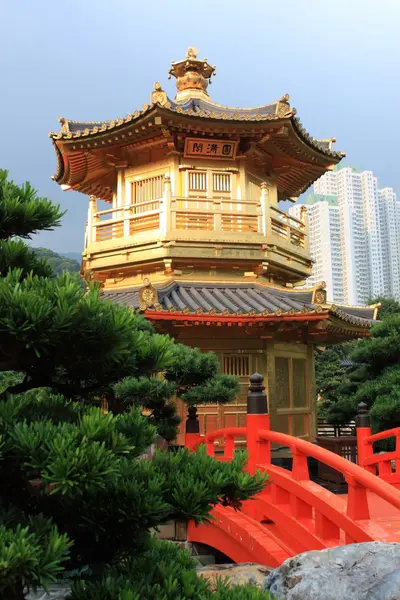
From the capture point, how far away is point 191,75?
15938 millimetres

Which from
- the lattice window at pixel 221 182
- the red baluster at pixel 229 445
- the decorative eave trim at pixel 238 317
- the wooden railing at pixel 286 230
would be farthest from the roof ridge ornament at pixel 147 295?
the lattice window at pixel 221 182

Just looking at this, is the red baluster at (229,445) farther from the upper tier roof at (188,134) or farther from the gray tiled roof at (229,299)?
the upper tier roof at (188,134)

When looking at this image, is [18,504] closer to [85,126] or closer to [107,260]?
[107,260]

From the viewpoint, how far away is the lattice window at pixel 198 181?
13070mm

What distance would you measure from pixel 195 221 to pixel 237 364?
338 cm

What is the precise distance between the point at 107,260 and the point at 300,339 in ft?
16.0

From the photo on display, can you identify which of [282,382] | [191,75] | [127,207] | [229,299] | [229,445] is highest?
[191,75]

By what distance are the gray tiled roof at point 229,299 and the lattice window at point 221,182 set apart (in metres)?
2.48

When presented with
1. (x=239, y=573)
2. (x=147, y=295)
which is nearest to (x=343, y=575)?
(x=239, y=573)

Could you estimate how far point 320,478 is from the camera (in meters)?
10.9

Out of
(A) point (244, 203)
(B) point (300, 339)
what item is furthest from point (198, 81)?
(B) point (300, 339)

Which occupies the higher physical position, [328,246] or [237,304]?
[328,246]

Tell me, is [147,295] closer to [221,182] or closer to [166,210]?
[166,210]

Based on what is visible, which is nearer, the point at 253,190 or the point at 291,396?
the point at 291,396
